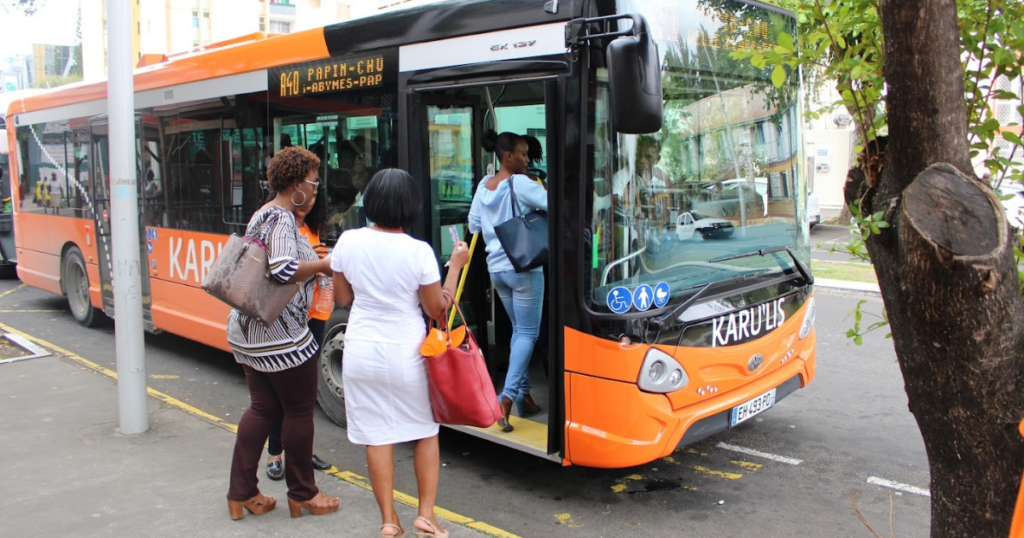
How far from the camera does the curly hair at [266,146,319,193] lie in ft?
13.8

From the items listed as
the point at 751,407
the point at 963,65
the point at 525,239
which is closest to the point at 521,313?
the point at 525,239

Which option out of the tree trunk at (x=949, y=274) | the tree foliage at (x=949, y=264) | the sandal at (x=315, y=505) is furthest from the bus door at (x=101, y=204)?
the tree trunk at (x=949, y=274)

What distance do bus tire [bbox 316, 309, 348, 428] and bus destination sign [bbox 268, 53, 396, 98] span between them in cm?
152

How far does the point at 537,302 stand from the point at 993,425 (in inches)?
118

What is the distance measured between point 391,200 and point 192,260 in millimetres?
4339

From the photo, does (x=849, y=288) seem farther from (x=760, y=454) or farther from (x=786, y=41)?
(x=786, y=41)

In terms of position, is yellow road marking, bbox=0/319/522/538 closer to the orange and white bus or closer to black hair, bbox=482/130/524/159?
the orange and white bus

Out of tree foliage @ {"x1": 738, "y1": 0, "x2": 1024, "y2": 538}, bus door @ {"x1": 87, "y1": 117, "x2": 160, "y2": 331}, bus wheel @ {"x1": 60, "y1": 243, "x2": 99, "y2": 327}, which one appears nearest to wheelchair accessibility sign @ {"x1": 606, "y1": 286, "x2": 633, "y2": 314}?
tree foliage @ {"x1": 738, "y1": 0, "x2": 1024, "y2": 538}

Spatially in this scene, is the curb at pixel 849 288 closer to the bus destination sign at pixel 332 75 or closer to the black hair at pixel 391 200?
the bus destination sign at pixel 332 75

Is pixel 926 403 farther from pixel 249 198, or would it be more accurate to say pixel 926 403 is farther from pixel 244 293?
pixel 249 198

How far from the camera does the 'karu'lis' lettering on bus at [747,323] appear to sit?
4.57 m

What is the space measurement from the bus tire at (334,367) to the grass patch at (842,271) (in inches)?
362

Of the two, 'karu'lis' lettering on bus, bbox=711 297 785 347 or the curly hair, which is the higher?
the curly hair

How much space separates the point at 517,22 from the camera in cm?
457
